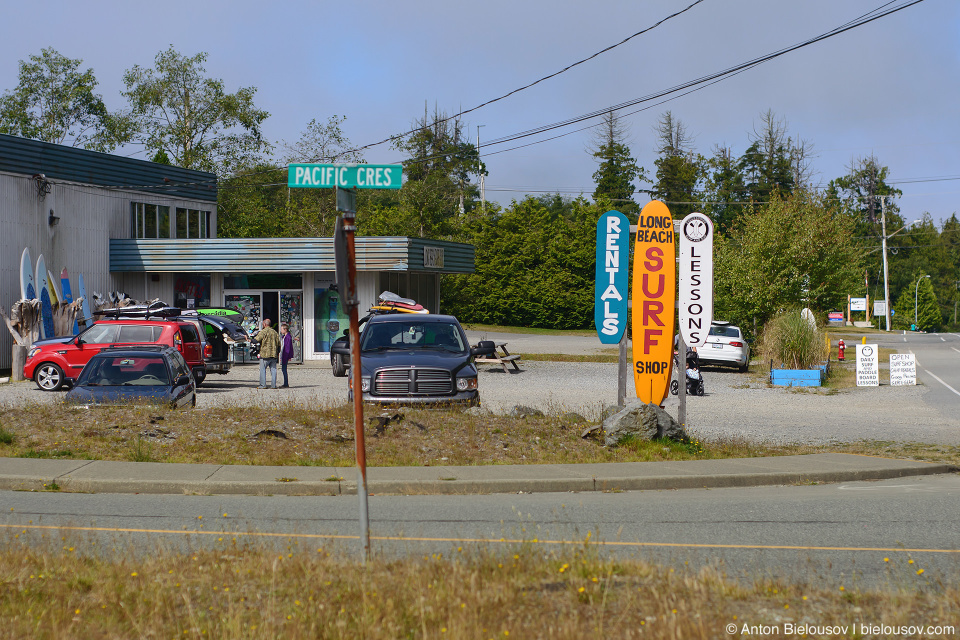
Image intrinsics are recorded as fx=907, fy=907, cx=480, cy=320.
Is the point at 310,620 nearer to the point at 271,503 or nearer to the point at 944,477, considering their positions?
the point at 271,503

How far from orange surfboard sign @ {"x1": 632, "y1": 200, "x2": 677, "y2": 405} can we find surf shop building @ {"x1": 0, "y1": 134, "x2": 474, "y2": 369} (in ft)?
57.3

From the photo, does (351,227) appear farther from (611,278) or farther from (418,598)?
(611,278)

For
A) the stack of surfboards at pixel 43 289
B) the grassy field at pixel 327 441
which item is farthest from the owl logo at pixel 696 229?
the stack of surfboards at pixel 43 289

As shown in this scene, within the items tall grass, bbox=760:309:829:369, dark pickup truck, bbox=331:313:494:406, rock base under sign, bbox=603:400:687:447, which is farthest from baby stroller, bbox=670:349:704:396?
rock base under sign, bbox=603:400:687:447

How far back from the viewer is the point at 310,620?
192 inches

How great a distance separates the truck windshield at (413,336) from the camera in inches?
617

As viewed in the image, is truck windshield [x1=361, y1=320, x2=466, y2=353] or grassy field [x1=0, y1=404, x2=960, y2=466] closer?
grassy field [x1=0, y1=404, x2=960, y2=466]

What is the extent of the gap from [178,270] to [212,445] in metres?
22.1

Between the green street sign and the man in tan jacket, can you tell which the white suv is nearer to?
the man in tan jacket

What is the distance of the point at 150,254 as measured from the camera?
1320 inches

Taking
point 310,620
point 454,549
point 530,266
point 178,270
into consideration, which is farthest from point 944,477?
point 530,266

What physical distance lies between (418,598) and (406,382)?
931 centimetres

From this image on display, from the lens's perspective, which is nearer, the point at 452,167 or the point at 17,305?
the point at 17,305

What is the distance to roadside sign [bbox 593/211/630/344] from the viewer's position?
15109mm
